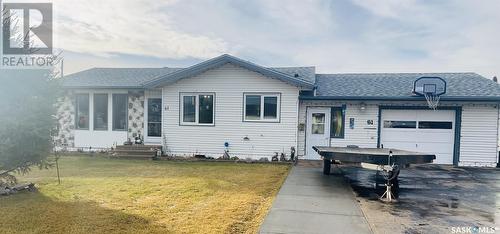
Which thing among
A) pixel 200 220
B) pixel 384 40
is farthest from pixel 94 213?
pixel 384 40

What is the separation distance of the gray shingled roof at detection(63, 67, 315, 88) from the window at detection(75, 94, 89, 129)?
2.30 ft

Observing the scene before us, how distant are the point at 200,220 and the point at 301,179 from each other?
4566mm

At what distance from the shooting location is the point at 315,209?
6.11m

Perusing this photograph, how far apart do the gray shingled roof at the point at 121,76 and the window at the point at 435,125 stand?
507 cm

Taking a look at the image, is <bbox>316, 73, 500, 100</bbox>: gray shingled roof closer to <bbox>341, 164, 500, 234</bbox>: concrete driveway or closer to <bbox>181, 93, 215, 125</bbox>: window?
<bbox>341, 164, 500, 234</bbox>: concrete driveway

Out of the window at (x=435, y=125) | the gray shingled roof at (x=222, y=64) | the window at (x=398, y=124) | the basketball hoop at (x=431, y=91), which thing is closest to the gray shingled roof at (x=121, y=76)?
the gray shingled roof at (x=222, y=64)


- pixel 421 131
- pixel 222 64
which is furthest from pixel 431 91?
pixel 222 64

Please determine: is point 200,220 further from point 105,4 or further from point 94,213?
point 105,4

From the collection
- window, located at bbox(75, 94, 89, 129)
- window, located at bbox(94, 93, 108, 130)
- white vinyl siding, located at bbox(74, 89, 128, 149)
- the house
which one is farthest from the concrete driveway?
window, located at bbox(75, 94, 89, 129)

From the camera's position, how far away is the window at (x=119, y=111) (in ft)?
49.3

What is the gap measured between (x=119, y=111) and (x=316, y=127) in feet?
31.3

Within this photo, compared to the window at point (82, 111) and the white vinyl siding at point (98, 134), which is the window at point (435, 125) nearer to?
the white vinyl siding at point (98, 134)

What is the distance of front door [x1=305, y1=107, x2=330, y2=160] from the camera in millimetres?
13586

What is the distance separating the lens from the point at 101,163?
1214cm
